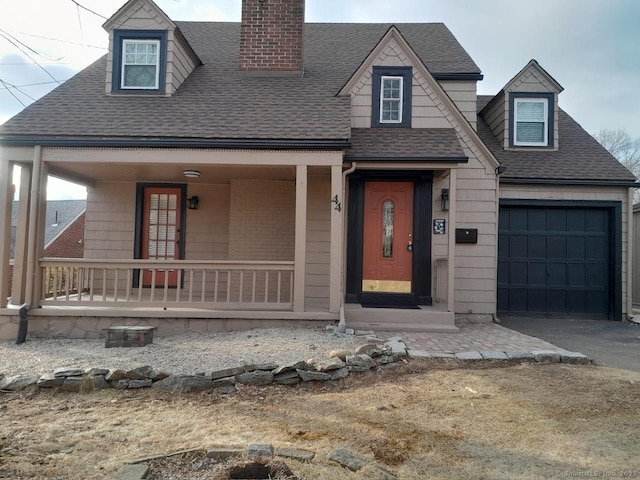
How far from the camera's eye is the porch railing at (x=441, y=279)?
6.76m

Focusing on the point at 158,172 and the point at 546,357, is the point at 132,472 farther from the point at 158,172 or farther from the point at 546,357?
the point at 158,172

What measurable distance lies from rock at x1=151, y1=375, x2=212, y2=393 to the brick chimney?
20.7 ft

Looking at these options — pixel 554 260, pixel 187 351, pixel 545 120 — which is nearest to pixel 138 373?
pixel 187 351

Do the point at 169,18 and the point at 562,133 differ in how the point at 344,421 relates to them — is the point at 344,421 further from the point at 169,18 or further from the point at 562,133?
the point at 562,133

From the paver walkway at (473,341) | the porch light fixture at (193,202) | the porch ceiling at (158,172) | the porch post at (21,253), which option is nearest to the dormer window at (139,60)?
the porch ceiling at (158,172)

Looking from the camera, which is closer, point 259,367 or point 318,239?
point 259,367

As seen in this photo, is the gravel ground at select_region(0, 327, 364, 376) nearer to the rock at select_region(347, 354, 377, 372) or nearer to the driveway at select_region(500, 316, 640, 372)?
the rock at select_region(347, 354, 377, 372)

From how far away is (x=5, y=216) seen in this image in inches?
240

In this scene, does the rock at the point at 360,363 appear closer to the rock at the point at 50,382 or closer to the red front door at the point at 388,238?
the red front door at the point at 388,238

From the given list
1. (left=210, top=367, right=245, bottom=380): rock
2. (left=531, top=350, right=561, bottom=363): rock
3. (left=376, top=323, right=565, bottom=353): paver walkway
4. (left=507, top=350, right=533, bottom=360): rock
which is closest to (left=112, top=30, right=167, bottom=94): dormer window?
(left=210, top=367, right=245, bottom=380): rock

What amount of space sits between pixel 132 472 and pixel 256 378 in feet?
6.05

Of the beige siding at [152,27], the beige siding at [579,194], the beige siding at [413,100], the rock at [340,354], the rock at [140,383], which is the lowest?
the rock at [140,383]

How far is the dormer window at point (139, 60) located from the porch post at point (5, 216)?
248 cm

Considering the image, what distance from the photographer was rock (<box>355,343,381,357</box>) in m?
4.67
